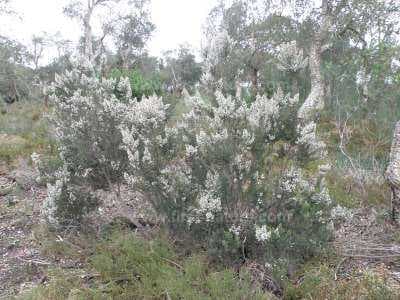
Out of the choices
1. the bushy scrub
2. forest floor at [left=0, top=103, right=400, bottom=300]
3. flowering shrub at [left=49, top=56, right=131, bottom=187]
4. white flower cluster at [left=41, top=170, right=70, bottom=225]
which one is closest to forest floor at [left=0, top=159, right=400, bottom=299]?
forest floor at [left=0, top=103, right=400, bottom=300]

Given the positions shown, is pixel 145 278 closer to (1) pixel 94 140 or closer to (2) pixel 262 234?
(2) pixel 262 234

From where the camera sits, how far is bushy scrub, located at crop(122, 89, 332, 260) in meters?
3.45

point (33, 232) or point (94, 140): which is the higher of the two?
point (94, 140)

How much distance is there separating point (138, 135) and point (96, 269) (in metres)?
1.37

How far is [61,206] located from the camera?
434 cm

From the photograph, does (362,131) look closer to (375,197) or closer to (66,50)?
(375,197)

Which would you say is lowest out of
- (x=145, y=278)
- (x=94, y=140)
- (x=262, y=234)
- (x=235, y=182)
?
(x=145, y=278)

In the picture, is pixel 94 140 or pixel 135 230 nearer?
pixel 94 140

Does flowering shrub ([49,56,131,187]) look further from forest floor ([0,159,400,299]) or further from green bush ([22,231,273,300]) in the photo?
green bush ([22,231,273,300])

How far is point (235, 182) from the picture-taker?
3.58 m

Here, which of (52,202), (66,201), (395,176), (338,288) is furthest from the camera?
(66,201)

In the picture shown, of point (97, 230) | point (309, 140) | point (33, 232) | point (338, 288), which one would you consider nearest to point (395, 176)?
point (309, 140)

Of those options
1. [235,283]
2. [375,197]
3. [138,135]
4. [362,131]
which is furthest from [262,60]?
[235,283]

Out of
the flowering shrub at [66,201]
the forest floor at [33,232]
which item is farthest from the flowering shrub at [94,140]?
the forest floor at [33,232]
